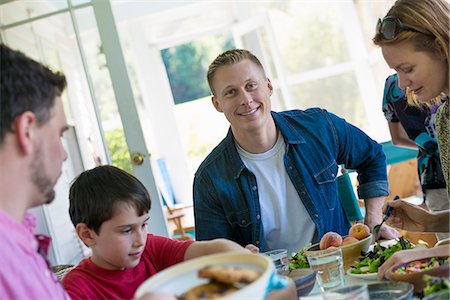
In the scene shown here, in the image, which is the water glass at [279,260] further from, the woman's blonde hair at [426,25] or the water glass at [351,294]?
the woman's blonde hair at [426,25]

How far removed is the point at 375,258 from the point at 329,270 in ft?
0.69

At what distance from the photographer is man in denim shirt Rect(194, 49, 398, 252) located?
2246mm

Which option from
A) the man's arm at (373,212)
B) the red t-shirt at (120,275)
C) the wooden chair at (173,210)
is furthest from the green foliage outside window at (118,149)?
the wooden chair at (173,210)

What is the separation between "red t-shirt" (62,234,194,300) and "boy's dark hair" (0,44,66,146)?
0.63 m

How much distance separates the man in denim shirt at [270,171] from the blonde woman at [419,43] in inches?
24.6

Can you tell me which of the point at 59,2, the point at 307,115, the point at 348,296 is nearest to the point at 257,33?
the point at 59,2

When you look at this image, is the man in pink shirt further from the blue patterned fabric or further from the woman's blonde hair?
the blue patterned fabric

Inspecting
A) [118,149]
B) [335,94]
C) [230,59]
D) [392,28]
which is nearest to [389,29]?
[392,28]

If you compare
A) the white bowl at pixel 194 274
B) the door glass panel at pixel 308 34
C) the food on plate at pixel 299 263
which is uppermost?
the door glass panel at pixel 308 34

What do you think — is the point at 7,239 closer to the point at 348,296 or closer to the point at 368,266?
the point at 348,296

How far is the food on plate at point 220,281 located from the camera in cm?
93

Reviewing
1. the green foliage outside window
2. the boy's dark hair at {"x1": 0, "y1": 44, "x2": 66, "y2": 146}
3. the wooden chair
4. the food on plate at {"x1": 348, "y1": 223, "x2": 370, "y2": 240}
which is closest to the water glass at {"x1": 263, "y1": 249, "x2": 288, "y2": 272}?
the food on plate at {"x1": 348, "y1": 223, "x2": 370, "y2": 240}

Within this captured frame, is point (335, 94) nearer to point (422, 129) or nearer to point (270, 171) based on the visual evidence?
point (422, 129)

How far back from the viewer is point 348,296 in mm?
1186
